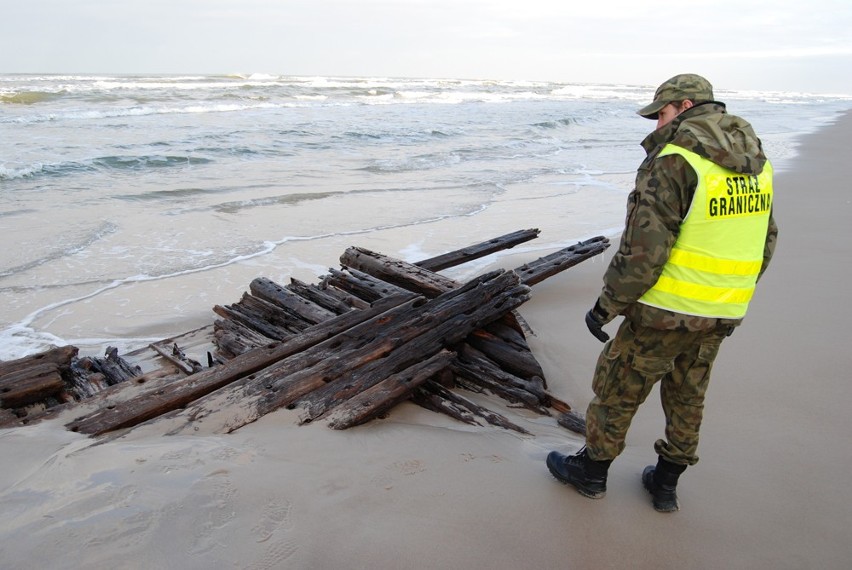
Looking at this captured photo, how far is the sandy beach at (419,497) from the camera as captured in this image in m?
2.76

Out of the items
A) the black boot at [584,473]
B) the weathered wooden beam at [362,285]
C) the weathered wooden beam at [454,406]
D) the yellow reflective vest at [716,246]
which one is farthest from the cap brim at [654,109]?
the weathered wooden beam at [362,285]

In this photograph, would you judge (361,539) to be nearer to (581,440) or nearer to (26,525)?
(26,525)

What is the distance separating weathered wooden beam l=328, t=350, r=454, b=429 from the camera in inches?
152

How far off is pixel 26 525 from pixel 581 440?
305 cm

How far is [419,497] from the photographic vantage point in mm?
3172

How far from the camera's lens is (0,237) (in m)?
10.3

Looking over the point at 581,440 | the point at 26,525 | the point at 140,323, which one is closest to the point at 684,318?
the point at 581,440

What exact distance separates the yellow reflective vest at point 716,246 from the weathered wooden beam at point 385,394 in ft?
6.08

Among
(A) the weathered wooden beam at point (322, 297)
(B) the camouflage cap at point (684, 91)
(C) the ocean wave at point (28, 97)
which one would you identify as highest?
(C) the ocean wave at point (28, 97)

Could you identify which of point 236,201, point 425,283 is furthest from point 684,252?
point 236,201

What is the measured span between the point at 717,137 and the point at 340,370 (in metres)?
2.72

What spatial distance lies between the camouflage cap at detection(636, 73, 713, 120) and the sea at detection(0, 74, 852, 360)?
5.42m

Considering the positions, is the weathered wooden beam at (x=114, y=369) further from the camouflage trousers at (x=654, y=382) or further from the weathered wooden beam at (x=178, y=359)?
the camouflage trousers at (x=654, y=382)

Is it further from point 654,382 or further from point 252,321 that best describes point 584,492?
point 252,321
